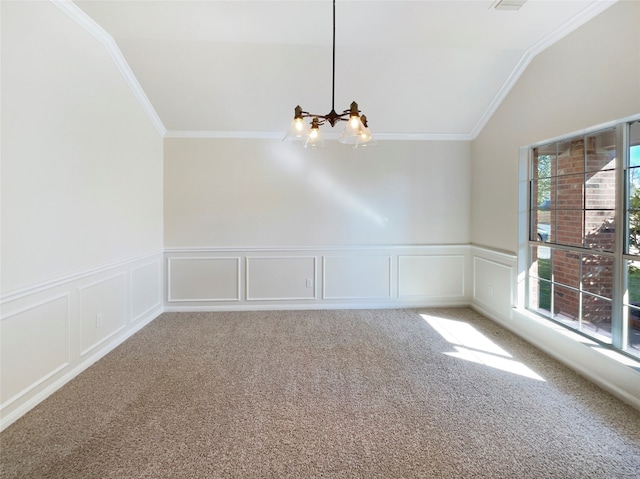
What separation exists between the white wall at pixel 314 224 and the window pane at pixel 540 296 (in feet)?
3.48

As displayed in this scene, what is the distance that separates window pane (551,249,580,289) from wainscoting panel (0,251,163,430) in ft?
14.5

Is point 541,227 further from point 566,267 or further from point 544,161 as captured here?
point 544,161

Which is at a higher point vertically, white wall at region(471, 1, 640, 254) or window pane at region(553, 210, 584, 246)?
white wall at region(471, 1, 640, 254)

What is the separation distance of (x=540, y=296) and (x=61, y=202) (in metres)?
4.55

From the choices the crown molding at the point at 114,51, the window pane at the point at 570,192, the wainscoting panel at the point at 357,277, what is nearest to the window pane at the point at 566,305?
the window pane at the point at 570,192

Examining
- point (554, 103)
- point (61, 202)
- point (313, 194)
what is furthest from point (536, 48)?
point (61, 202)

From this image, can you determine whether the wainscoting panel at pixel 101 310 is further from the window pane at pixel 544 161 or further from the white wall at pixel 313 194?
the window pane at pixel 544 161

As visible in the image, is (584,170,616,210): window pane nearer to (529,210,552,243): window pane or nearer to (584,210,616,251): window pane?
(584,210,616,251): window pane

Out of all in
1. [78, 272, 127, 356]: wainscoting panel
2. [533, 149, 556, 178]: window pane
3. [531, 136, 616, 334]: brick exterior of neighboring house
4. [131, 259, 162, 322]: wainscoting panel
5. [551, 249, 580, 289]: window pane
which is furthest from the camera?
[131, 259, 162, 322]: wainscoting panel

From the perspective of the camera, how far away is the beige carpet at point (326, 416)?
1607mm

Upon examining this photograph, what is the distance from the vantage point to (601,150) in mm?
2479

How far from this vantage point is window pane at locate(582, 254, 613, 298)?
2.42 m

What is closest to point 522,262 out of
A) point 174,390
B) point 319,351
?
point 319,351

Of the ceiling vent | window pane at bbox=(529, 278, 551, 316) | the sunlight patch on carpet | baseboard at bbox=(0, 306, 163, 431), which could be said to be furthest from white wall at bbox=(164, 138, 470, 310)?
the ceiling vent
